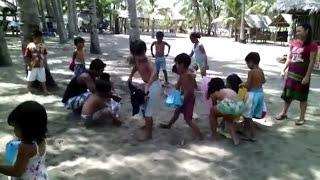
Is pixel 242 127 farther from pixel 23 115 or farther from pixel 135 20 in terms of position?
pixel 135 20

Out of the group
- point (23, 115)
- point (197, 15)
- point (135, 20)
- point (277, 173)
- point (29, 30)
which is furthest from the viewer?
point (197, 15)

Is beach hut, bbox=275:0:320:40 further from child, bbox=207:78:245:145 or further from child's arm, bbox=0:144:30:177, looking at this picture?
child's arm, bbox=0:144:30:177

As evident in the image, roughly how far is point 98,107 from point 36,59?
8.22 ft

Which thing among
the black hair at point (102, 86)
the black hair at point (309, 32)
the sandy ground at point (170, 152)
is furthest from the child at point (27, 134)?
the black hair at point (309, 32)

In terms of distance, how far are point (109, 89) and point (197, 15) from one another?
164 feet

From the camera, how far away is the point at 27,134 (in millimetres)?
2605

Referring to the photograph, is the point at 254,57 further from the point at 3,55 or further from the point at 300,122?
the point at 3,55

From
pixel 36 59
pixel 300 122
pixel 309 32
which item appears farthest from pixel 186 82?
pixel 36 59

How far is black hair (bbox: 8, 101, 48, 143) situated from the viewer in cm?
255

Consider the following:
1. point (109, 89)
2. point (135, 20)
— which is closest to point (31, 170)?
point (109, 89)

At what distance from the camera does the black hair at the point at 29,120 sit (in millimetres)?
2555

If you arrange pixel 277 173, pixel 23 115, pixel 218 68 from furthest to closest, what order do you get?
1. pixel 218 68
2. pixel 277 173
3. pixel 23 115

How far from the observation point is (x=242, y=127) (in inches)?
250

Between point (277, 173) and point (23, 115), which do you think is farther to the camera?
point (277, 173)
